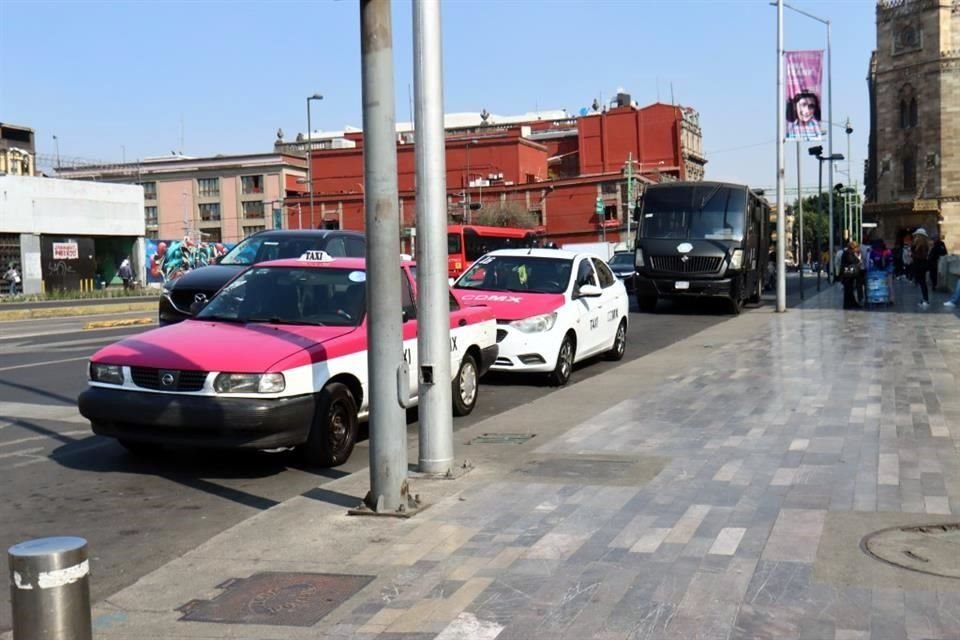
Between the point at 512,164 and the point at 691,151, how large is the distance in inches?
911

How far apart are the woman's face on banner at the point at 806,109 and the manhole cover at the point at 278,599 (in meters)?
22.6

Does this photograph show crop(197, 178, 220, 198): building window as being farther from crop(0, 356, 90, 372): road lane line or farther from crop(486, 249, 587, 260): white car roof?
crop(486, 249, 587, 260): white car roof

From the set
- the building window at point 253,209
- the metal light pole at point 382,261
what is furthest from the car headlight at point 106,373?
the building window at point 253,209

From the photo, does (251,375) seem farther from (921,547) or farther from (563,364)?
(563,364)

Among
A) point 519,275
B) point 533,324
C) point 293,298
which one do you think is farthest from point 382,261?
point 519,275

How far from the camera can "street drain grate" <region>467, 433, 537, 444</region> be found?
879 centimetres

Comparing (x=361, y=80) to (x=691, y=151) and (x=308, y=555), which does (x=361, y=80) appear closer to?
(x=308, y=555)

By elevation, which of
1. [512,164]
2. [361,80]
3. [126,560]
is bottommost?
[126,560]

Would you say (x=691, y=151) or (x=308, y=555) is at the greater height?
(x=691, y=151)

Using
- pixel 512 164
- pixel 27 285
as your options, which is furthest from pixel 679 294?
pixel 512 164

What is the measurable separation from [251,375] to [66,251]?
160 ft

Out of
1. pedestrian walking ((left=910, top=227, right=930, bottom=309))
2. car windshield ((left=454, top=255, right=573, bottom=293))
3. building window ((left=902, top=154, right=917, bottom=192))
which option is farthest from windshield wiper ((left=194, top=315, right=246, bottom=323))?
building window ((left=902, top=154, right=917, bottom=192))

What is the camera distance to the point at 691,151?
333ft

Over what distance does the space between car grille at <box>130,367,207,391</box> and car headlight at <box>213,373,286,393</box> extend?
13cm
